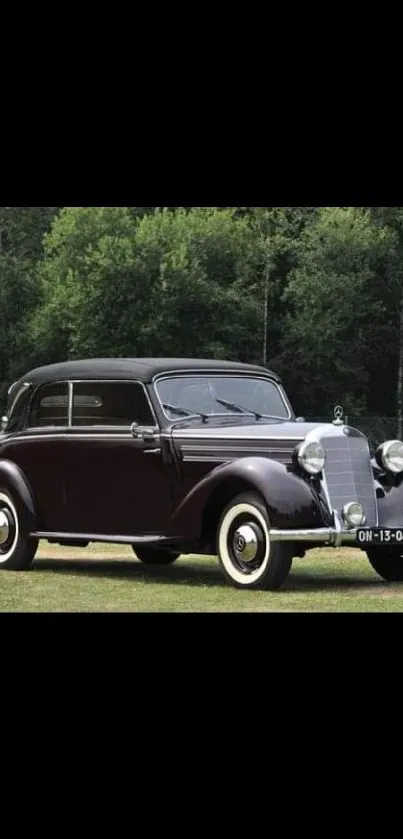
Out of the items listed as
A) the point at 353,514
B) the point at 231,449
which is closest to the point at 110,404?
the point at 231,449

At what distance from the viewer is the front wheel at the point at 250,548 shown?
1132 centimetres

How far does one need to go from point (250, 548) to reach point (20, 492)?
9.80 ft

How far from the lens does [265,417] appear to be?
13.2 m

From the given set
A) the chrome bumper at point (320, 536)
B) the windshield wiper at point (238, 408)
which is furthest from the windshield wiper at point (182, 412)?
the chrome bumper at point (320, 536)

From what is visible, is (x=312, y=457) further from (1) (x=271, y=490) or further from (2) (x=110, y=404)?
(2) (x=110, y=404)

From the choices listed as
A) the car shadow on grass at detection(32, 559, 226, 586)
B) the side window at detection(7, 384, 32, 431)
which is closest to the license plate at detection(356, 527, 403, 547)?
the car shadow on grass at detection(32, 559, 226, 586)

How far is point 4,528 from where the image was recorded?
1374 cm

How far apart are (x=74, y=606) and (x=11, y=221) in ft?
196

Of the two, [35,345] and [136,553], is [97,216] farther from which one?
[136,553]

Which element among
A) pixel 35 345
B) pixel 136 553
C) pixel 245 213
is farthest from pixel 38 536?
pixel 245 213

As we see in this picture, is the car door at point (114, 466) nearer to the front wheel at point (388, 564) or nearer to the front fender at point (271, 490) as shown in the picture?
the front fender at point (271, 490)

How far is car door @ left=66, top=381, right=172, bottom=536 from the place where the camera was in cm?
1260

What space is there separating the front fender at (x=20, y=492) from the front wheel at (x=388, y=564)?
320cm

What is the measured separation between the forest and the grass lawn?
4073cm
